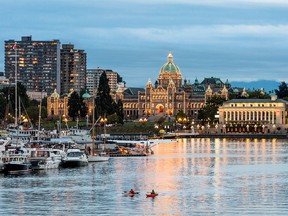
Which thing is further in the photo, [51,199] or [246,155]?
[246,155]

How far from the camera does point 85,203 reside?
61.1 meters

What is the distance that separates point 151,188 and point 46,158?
16.1 metres

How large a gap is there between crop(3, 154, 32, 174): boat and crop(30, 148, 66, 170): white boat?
289 centimetres

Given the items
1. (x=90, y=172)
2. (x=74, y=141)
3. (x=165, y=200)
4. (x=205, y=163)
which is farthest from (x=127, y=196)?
(x=74, y=141)

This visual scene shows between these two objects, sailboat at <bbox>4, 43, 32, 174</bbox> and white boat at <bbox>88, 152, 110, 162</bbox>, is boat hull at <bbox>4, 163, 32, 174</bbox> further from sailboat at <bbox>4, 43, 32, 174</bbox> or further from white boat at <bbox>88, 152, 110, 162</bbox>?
white boat at <bbox>88, 152, 110, 162</bbox>

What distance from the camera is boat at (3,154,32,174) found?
257ft

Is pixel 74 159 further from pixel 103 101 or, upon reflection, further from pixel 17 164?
pixel 103 101

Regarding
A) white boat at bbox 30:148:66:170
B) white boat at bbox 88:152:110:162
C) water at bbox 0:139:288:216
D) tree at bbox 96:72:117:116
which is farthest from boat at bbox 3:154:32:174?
tree at bbox 96:72:117:116

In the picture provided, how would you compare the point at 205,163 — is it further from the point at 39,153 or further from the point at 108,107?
the point at 108,107

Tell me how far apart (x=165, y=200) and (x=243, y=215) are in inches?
294

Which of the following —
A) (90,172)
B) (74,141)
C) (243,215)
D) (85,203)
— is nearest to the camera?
(243,215)

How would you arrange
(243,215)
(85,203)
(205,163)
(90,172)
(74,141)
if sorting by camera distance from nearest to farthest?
(243,215) < (85,203) < (90,172) < (205,163) < (74,141)

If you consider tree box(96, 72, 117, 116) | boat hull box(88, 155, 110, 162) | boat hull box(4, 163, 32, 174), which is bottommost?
boat hull box(4, 163, 32, 174)

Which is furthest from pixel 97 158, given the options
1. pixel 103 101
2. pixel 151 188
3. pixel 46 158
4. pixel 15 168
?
pixel 103 101
